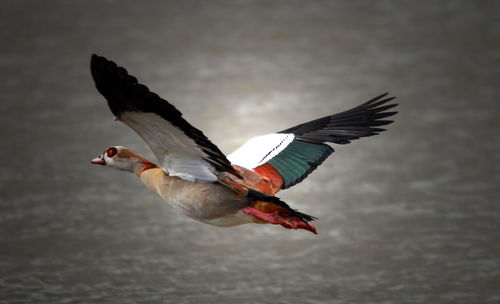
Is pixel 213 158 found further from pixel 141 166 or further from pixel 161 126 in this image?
pixel 141 166

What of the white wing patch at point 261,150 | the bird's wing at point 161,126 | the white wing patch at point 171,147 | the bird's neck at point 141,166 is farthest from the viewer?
the white wing patch at point 261,150

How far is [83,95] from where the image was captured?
8.09 m

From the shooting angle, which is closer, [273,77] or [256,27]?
[273,77]

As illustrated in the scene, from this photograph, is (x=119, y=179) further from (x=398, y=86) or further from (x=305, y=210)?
(x=398, y=86)

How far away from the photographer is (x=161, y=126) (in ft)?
13.3

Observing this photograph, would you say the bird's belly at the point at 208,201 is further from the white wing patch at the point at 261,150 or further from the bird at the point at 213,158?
the white wing patch at the point at 261,150

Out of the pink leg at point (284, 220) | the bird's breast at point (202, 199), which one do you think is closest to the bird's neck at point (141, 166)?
the bird's breast at point (202, 199)

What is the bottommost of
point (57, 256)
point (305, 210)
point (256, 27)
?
point (57, 256)

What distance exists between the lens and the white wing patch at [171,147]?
402 centimetres

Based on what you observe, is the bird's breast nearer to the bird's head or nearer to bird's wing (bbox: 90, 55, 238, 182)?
bird's wing (bbox: 90, 55, 238, 182)

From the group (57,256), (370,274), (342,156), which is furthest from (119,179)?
(370,274)

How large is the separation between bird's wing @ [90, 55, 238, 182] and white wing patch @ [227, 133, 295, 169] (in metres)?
0.47

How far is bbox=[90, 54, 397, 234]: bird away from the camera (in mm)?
3885

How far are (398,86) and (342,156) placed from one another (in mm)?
1196
